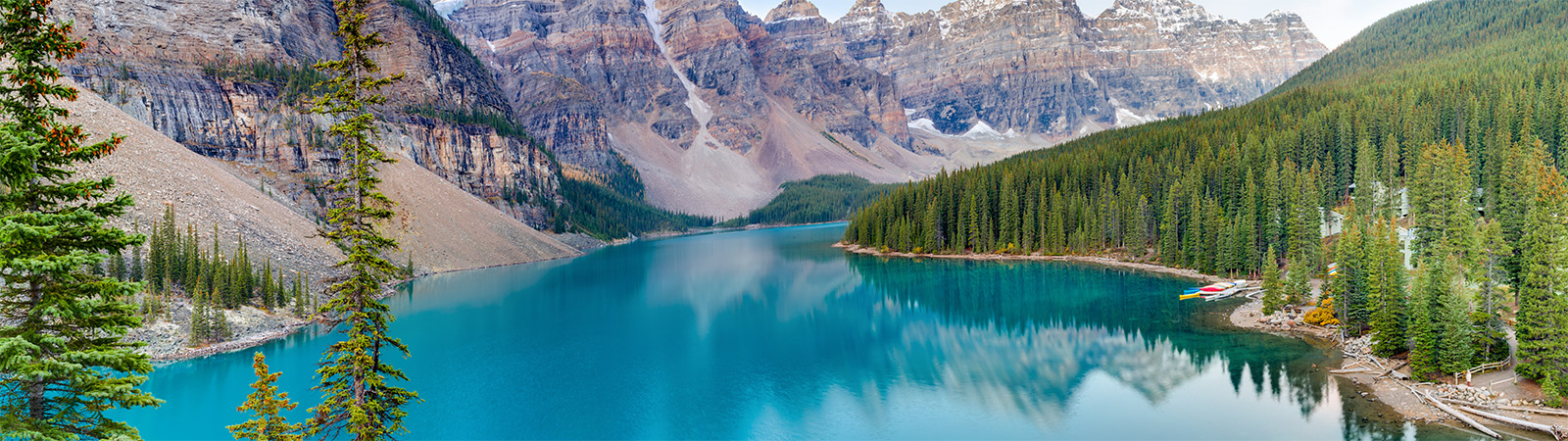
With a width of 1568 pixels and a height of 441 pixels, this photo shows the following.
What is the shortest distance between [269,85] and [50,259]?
12133cm

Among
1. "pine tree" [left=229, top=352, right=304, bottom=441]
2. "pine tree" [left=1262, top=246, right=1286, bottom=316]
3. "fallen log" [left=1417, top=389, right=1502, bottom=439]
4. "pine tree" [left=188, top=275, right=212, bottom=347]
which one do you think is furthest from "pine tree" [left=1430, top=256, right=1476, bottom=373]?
"pine tree" [left=188, top=275, right=212, bottom=347]

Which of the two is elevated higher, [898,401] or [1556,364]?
[1556,364]

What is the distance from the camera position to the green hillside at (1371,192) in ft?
106

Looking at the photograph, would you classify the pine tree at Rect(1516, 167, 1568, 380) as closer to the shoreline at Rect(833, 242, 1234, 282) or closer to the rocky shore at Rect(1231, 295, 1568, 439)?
the rocky shore at Rect(1231, 295, 1568, 439)

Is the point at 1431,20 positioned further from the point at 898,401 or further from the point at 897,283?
the point at 898,401

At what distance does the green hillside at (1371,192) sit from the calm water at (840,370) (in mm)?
5745

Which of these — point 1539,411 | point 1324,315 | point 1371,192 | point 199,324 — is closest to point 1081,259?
point 1371,192

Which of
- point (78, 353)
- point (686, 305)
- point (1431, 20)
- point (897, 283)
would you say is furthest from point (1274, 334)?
point (1431, 20)

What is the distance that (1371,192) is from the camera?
68375 millimetres

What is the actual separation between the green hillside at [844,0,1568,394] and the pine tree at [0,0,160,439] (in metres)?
40.1

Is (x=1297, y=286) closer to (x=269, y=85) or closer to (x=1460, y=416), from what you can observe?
(x=1460, y=416)

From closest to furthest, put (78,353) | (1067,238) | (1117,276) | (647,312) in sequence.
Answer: (78,353), (647,312), (1117,276), (1067,238)

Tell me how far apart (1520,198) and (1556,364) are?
3482 centimetres

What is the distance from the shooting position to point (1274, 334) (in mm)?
43969
